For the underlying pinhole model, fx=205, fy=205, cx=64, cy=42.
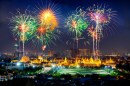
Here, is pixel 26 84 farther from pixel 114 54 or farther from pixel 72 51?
pixel 114 54

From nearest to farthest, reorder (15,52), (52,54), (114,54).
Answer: (15,52) → (52,54) → (114,54)

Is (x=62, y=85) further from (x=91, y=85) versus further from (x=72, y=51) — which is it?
(x=72, y=51)

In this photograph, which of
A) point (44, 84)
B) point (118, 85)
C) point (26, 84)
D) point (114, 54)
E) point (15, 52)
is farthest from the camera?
point (114, 54)

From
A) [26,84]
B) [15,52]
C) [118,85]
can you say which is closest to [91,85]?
[118,85]

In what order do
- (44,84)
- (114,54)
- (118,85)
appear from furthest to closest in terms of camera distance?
1. (114,54)
2. (44,84)
3. (118,85)

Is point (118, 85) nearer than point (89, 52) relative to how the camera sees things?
Yes

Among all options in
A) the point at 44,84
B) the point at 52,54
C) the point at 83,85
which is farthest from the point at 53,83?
the point at 52,54

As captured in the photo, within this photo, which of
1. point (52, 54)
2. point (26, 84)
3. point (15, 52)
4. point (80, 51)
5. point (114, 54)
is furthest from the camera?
point (114, 54)

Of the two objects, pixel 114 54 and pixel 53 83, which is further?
pixel 114 54
